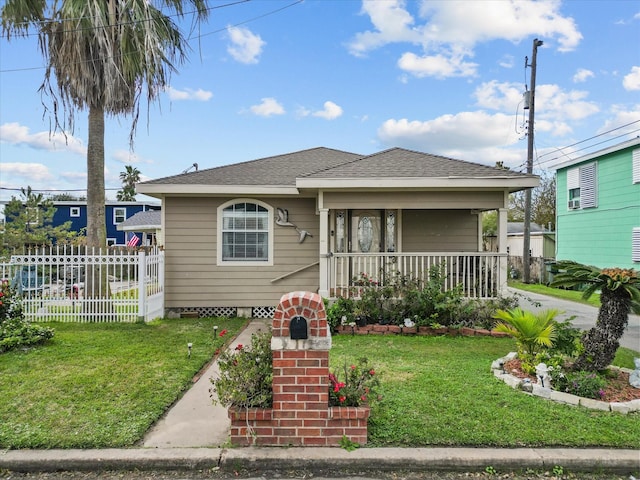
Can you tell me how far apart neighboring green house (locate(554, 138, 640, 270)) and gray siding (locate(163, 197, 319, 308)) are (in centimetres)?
1027

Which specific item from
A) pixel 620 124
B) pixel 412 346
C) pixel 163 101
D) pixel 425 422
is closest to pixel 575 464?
pixel 425 422

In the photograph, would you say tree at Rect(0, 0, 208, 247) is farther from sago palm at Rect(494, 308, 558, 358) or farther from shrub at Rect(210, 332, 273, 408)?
sago palm at Rect(494, 308, 558, 358)

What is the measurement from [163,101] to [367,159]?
5.38 m

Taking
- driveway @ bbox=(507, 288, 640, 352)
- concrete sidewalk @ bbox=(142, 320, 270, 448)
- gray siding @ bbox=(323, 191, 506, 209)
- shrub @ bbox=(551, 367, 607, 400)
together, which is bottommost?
driveway @ bbox=(507, 288, 640, 352)

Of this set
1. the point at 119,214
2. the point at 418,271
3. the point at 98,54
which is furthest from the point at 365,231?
the point at 119,214

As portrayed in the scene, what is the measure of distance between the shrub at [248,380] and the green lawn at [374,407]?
80cm

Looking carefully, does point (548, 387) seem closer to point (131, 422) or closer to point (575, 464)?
point (575, 464)

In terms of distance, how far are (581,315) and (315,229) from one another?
6.37 m

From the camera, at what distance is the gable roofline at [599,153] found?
11641mm

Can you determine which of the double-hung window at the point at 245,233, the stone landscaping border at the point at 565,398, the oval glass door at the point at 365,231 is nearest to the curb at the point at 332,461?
the stone landscaping border at the point at 565,398

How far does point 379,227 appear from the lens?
344 inches

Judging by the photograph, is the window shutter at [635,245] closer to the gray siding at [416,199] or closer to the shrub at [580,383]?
the gray siding at [416,199]

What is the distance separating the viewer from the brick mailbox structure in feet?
9.35

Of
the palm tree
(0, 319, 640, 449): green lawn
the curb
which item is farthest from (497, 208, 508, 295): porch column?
the curb
